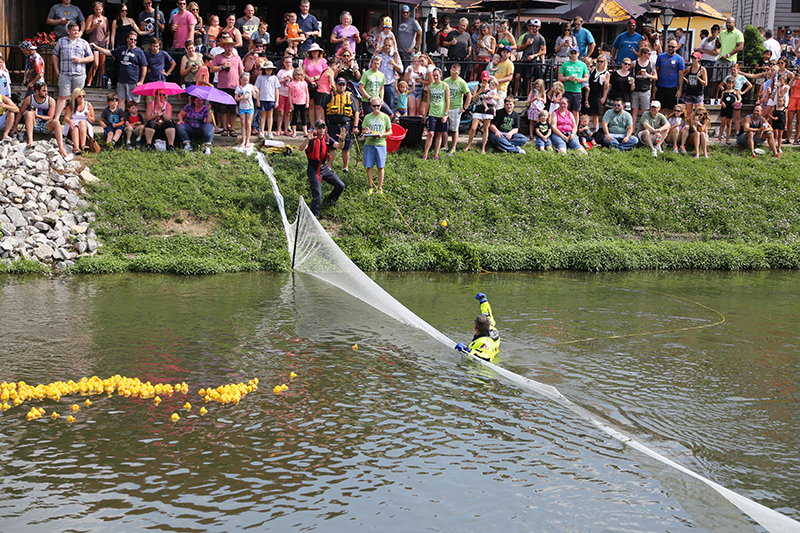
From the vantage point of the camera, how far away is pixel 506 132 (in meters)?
21.6

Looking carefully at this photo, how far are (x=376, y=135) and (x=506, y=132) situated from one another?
465cm

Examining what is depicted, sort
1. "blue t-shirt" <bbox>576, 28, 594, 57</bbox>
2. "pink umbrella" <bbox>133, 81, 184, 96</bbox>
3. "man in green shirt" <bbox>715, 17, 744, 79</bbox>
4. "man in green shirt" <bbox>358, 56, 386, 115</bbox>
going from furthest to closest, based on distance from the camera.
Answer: "man in green shirt" <bbox>715, 17, 744, 79</bbox>, "blue t-shirt" <bbox>576, 28, 594, 57</bbox>, "man in green shirt" <bbox>358, 56, 386, 115</bbox>, "pink umbrella" <bbox>133, 81, 184, 96</bbox>

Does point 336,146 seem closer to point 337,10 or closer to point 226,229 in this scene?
point 226,229

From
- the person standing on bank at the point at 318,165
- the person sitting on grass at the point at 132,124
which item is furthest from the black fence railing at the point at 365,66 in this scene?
the person standing on bank at the point at 318,165

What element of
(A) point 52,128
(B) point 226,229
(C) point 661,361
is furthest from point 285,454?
(A) point 52,128

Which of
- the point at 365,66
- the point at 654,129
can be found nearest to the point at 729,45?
the point at 654,129

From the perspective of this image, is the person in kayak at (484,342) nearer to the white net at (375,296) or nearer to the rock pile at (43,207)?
the white net at (375,296)

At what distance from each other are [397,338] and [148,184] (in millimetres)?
8382

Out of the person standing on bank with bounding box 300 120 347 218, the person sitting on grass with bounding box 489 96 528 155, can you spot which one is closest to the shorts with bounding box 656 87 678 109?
the person sitting on grass with bounding box 489 96 528 155

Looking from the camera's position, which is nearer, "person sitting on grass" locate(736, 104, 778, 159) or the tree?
"person sitting on grass" locate(736, 104, 778, 159)

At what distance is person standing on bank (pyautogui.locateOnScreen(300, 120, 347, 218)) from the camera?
17734 millimetres

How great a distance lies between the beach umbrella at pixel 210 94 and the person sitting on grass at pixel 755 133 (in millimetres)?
14254

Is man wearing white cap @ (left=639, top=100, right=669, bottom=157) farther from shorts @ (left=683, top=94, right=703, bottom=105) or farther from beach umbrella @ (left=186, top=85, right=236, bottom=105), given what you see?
beach umbrella @ (left=186, top=85, right=236, bottom=105)

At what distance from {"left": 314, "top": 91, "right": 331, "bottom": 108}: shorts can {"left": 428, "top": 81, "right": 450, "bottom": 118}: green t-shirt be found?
2.53 meters
